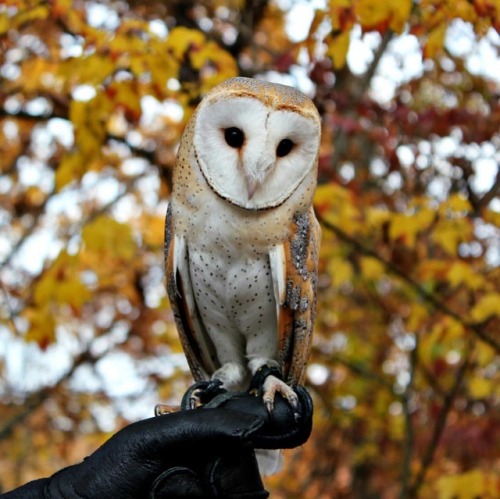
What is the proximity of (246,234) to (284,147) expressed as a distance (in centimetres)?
19

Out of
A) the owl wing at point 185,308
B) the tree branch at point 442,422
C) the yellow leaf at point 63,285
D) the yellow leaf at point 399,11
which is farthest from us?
the tree branch at point 442,422

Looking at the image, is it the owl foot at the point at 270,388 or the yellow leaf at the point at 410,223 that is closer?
the owl foot at the point at 270,388

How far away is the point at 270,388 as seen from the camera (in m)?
1.39

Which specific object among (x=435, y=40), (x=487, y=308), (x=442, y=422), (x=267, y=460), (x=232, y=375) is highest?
(x=435, y=40)

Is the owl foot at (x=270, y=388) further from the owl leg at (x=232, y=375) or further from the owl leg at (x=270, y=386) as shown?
the owl leg at (x=232, y=375)

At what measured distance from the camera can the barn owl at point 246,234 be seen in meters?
1.39

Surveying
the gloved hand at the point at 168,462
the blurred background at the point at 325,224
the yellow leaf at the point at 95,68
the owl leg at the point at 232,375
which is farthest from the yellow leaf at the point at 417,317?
the gloved hand at the point at 168,462

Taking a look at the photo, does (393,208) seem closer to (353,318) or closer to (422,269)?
(422,269)

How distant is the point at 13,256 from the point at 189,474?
372 centimetres

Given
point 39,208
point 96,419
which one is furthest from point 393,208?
point 96,419

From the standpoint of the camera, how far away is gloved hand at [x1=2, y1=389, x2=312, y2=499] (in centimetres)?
122

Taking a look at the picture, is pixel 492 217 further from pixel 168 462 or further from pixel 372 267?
pixel 168 462

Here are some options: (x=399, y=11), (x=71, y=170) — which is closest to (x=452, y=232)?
(x=399, y=11)

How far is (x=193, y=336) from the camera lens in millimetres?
1696
